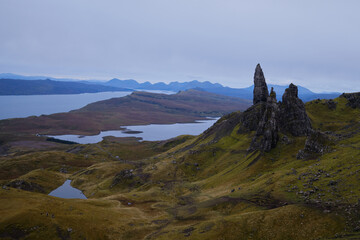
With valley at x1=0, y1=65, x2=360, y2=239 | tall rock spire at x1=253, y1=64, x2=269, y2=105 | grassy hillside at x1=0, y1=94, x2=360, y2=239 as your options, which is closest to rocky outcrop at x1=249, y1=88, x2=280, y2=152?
valley at x1=0, y1=65, x2=360, y2=239

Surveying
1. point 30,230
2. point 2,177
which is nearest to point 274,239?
point 30,230

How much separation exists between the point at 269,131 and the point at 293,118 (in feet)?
68.2

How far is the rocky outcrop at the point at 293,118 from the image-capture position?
4594 inches

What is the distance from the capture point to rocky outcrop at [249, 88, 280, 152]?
351ft

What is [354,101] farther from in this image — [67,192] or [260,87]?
[67,192]

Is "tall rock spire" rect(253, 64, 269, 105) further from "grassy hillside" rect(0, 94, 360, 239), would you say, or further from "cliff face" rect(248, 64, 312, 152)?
"grassy hillside" rect(0, 94, 360, 239)

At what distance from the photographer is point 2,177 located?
156m

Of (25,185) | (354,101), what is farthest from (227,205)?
(354,101)

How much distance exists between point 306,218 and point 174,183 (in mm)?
77257

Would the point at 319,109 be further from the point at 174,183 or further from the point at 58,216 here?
the point at 58,216

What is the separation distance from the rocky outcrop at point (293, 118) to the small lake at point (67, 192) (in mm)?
104893

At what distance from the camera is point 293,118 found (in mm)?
119562

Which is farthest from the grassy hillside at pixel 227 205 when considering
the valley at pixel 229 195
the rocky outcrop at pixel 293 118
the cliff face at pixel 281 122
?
the rocky outcrop at pixel 293 118

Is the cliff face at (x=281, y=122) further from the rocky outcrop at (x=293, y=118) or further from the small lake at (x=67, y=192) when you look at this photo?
the small lake at (x=67, y=192)
